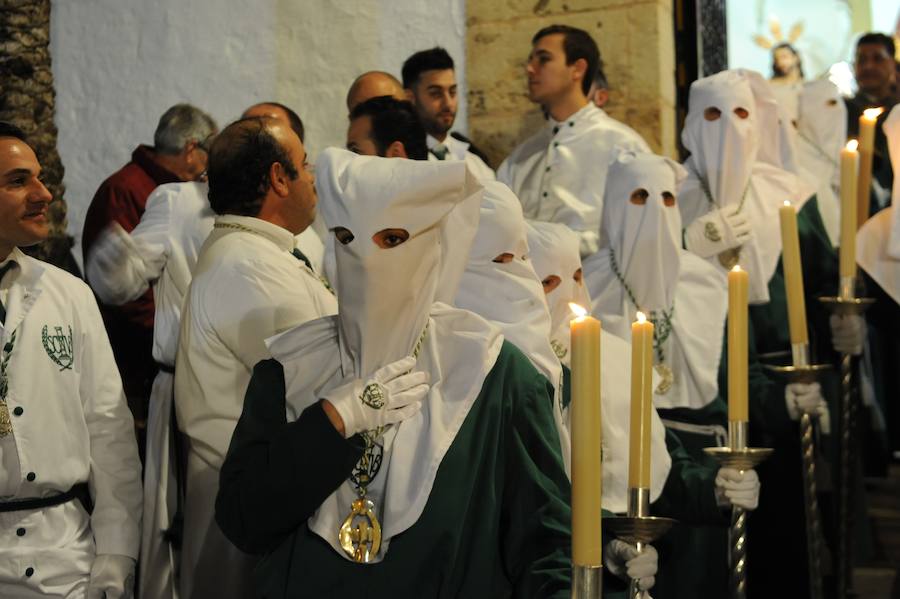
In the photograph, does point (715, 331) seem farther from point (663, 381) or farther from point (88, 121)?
point (88, 121)

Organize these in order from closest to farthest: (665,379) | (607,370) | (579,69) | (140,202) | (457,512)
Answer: (457,512), (607,370), (665,379), (140,202), (579,69)

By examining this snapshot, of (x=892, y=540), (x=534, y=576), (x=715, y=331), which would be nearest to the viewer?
(x=534, y=576)

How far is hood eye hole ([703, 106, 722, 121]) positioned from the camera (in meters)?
6.38

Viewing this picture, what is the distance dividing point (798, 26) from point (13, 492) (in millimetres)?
11023

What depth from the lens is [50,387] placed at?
364cm

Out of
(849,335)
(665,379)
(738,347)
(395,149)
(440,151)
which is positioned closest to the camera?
(738,347)

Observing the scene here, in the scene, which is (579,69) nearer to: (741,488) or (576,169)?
(576,169)

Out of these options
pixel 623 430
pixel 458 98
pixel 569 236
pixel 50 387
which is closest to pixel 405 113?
pixel 569 236

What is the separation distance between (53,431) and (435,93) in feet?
11.5

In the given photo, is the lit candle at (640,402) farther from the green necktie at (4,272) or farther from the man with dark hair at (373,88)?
the man with dark hair at (373,88)

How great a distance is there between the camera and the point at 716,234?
237 inches

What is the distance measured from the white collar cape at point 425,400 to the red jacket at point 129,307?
2483 mm

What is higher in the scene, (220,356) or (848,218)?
(848,218)

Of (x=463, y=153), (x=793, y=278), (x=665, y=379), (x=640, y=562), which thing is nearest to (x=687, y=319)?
→ (x=665, y=379)
